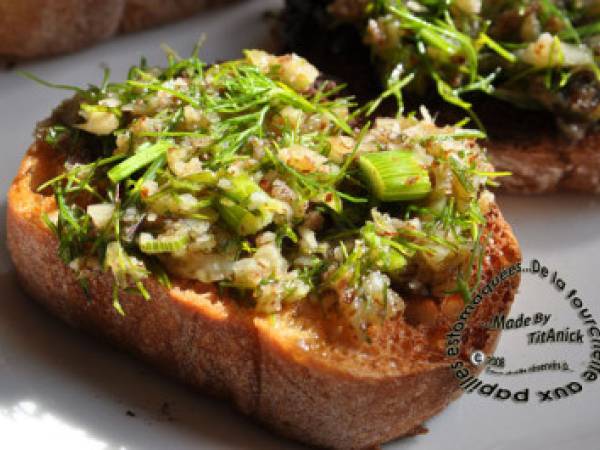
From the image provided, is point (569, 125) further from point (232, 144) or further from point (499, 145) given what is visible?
point (232, 144)

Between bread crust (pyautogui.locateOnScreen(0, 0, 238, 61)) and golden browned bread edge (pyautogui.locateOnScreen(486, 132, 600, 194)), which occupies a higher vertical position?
bread crust (pyautogui.locateOnScreen(0, 0, 238, 61))

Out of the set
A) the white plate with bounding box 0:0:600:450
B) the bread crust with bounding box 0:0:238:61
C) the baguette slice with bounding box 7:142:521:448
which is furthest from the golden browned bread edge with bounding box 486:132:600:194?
the bread crust with bounding box 0:0:238:61

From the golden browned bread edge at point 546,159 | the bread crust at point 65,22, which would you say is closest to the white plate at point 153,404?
the golden browned bread edge at point 546,159

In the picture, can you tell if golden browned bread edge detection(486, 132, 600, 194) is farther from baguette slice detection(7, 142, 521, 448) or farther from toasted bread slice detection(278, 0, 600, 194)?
baguette slice detection(7, 142, 521, 448)

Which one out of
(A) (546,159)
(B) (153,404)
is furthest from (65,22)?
(A) (546,159)

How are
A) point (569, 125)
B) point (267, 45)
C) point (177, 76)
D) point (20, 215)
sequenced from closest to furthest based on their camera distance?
point (20, 215) → point (177, 76) → point (569, 125) → point (267, 45)

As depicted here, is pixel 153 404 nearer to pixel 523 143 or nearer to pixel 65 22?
pixel 523 143

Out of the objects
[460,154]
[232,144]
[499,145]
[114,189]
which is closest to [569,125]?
[499,145]

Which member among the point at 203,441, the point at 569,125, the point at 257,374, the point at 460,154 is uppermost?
the point at 460,154
